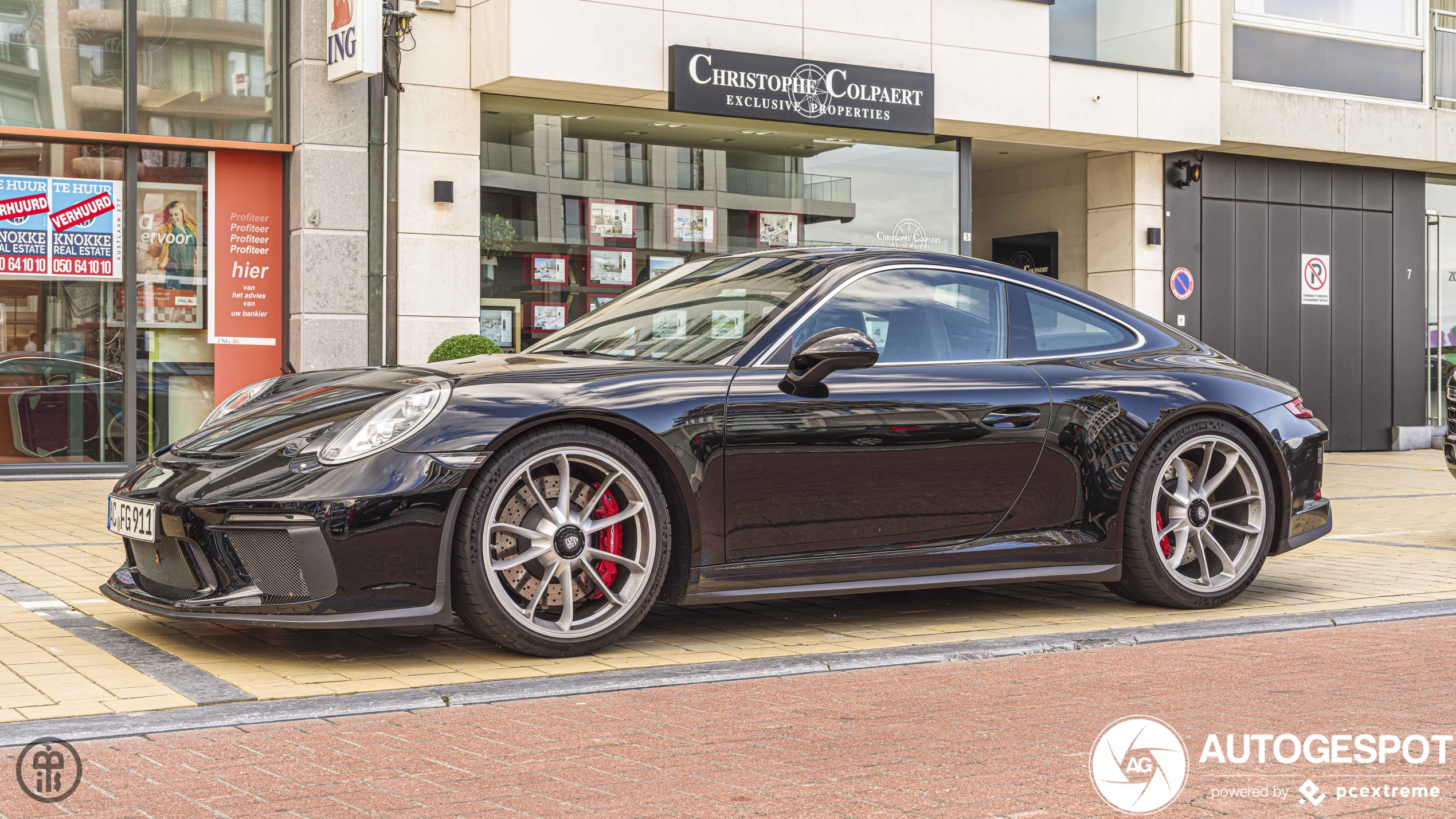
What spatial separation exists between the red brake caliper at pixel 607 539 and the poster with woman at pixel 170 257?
912 cm

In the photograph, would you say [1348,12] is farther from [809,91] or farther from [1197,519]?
[1197,519]

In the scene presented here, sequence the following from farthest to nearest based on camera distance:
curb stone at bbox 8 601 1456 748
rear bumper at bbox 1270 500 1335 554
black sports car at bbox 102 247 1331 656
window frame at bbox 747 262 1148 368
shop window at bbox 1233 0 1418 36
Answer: shop window at bbox 1233 0 1418 36
rear bumper at bbox 1270 500 1335 554
window frame at bbox 747 262 1148 368
black sports car at bbox 102 247 1331 656
curb stone at bbox 8 601 1456 748

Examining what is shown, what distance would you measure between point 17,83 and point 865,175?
8197 millimetres

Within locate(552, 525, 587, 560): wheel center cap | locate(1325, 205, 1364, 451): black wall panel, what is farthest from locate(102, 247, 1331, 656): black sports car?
locate(1325, 205, 1364, 451): black wall panel

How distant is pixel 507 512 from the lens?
15.8ft

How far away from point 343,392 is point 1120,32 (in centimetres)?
1367

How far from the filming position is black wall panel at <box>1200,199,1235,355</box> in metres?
18.2

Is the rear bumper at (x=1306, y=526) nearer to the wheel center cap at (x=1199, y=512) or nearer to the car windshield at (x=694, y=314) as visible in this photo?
the wheel center cap at (x=1199, y=512)

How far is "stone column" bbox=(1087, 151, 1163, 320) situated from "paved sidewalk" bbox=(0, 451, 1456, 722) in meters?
9.21

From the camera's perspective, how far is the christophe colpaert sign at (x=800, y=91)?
13852mm

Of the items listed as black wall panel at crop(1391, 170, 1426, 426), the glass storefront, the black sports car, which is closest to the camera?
the black sports car

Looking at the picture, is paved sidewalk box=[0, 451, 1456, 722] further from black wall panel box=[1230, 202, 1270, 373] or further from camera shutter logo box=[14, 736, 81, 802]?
black wall panel box=[1230, 202, 1270, 373]

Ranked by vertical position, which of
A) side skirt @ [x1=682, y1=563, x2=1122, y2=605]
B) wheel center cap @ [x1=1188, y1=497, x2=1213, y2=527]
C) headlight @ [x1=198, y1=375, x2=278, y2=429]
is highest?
headlight @ [x1=198, y1=375, x2=278, y2=429]

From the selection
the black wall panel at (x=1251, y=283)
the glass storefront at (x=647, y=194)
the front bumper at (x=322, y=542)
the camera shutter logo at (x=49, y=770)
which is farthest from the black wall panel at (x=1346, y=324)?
the camera shutter logo at (x=49, y=770)
